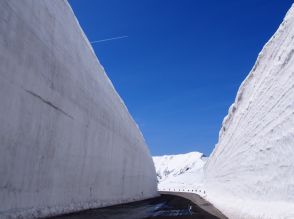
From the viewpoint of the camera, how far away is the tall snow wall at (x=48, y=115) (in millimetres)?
7738

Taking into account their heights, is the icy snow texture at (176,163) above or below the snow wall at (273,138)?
above

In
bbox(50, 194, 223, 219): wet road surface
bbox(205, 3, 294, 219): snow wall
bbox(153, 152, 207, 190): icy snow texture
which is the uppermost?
bbox(153, 152, 207, 190): icy snow texture

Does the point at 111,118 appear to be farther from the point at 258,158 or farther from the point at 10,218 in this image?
the point at 10,218

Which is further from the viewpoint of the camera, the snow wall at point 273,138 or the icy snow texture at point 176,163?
the icy snow texture at point 176,163

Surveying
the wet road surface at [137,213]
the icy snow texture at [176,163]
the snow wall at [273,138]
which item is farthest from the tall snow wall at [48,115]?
the icy snow texture at [176,163]

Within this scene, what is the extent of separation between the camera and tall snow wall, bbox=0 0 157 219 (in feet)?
25.4

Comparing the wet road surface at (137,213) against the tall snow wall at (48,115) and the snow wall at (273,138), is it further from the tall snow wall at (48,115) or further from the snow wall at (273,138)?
the snow wall at (273,138)

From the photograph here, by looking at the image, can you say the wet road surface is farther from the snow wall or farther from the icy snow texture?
the icy snow texture

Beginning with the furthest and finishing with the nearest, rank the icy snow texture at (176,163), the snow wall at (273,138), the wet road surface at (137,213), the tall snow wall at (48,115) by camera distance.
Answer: the icy snow texture at (176,163)
the wet road surface at (137,213)
the tall snow wall at (48,115)
the snow wall at (273,138)

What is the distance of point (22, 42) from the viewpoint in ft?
27.4

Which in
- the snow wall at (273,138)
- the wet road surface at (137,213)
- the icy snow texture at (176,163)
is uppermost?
the icy snow texture at (176,163)

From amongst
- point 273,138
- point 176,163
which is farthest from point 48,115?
point 176,163

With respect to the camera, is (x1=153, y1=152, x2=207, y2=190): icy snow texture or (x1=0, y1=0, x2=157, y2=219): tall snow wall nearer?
(x1=0, y1=0, x2=157, y2=219): tall snow wall

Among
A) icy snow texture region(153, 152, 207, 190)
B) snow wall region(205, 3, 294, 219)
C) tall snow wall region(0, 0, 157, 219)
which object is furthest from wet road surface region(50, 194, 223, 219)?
icy snow texture region(153, 152, 207, 190)
